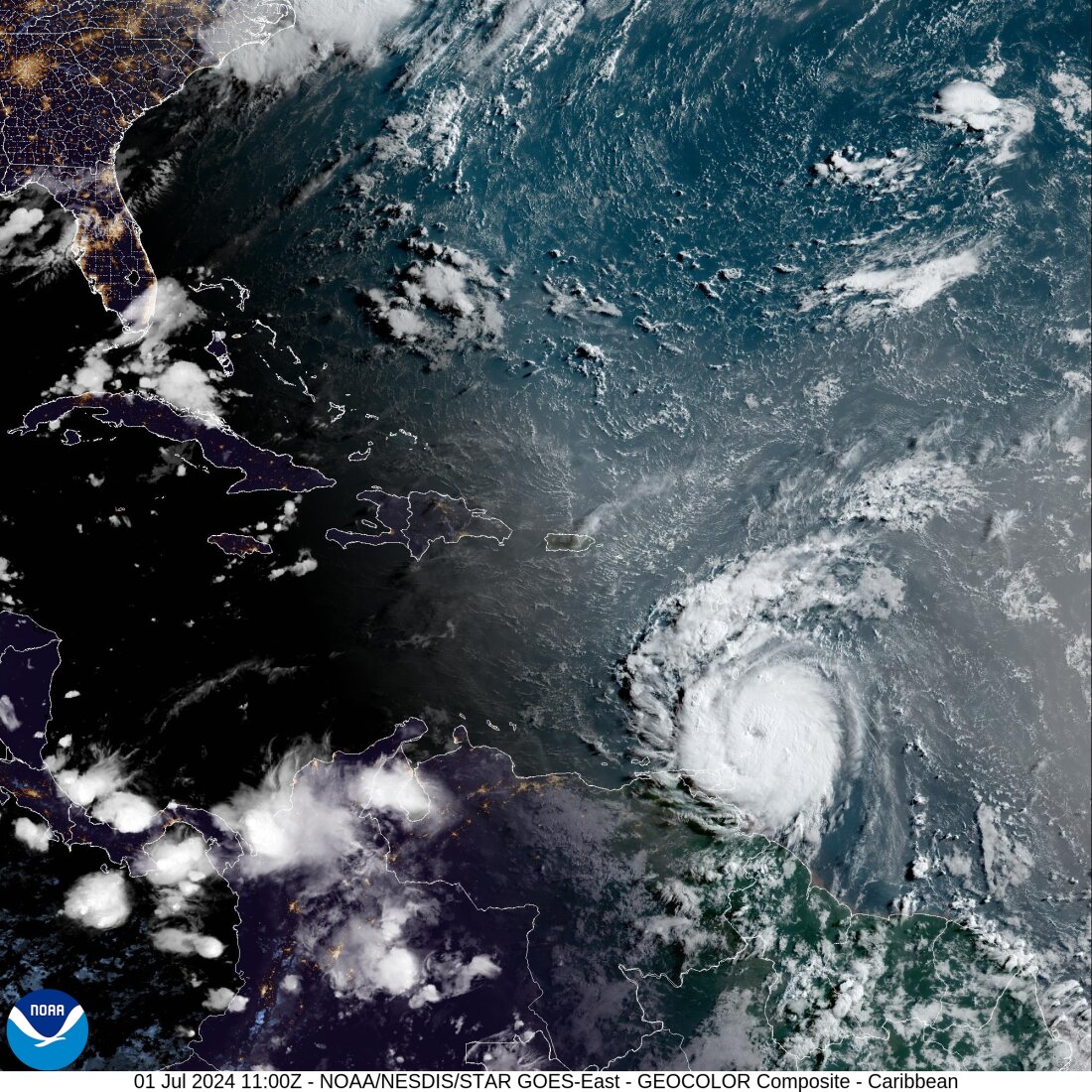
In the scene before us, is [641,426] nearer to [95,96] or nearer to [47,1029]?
→ [95,96]

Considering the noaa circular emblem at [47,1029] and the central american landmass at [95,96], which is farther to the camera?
the central american landmass at [95,96]

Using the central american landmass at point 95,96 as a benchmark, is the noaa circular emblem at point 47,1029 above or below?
below

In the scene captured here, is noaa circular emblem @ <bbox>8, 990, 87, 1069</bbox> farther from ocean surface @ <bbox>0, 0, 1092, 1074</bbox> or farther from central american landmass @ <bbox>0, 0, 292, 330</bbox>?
central american landmass @ <bbox>0, 0, 292, 330</bbox>

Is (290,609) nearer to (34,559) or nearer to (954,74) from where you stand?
(34,559)

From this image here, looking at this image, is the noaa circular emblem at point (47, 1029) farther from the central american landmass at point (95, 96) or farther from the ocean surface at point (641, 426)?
the central american landmass at point (95, 96)

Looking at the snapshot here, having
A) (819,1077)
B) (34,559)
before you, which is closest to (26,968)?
(34,559)

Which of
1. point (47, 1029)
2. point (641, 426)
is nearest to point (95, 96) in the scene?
point (641, 426)

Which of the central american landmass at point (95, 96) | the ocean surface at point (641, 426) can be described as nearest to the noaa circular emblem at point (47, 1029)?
the ocean surface at point (641, 426)
